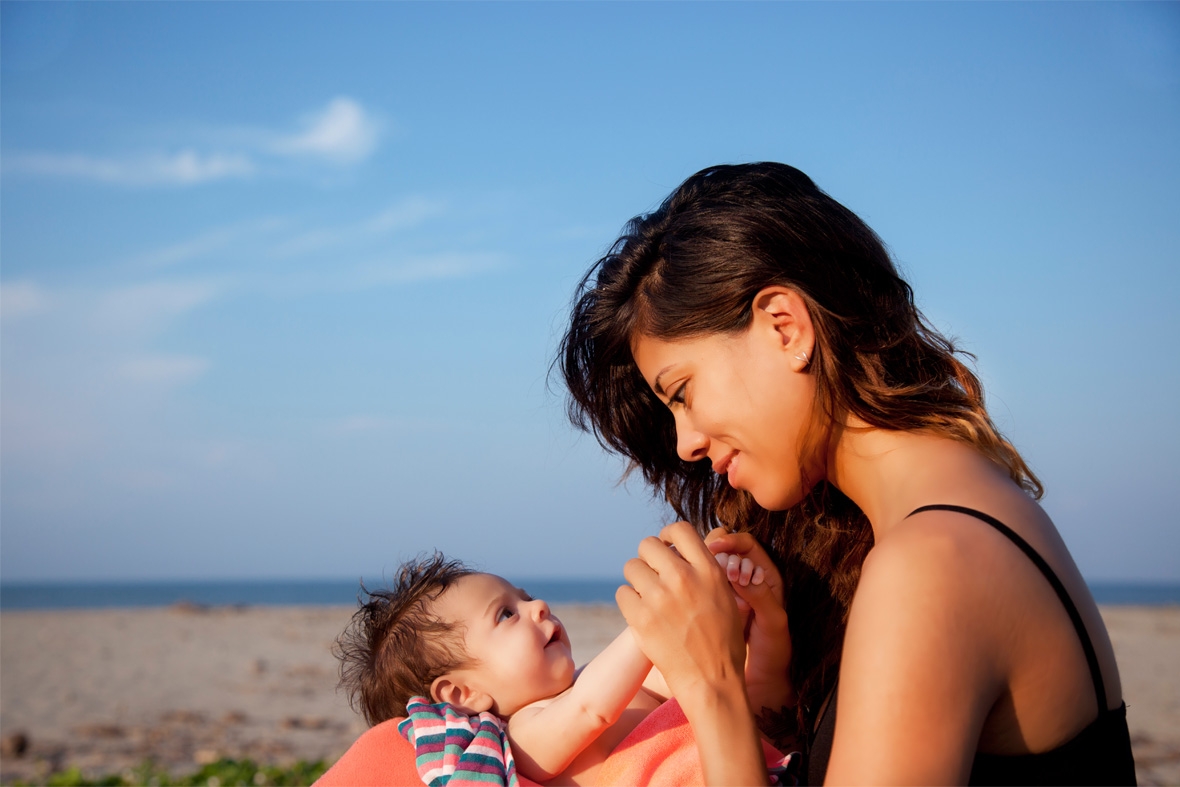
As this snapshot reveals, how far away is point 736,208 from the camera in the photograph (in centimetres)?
229

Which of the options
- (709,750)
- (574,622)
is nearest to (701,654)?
(709,750)

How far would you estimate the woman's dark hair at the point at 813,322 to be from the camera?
6.98ft

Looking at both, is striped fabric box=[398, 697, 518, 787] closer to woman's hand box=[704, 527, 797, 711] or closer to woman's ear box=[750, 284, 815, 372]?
woman's hand box=[704, 527, 797, 711]

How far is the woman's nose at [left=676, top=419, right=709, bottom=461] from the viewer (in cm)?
229

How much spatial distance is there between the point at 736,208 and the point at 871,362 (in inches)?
20.2

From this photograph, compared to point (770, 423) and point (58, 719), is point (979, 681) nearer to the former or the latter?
point (770, 423)

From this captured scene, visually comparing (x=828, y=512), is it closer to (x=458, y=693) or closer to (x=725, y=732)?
(x=725, y=732)

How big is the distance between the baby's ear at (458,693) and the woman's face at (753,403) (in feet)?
3.21

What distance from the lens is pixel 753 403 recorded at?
214 cm

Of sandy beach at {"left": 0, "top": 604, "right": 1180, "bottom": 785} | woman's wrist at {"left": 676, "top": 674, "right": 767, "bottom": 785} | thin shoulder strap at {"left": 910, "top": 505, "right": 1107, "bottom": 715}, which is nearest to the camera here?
thin shoulder strap at {"left": 910, "top": 505, "right": 1107, "bottom": 715}

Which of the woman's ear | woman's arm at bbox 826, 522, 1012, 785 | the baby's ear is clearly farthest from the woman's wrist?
the baby's ear

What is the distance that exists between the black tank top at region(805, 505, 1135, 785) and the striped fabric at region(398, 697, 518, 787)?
1110 millimetres

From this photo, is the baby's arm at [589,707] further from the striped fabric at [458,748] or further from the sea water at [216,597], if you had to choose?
the sea water at [216,597]

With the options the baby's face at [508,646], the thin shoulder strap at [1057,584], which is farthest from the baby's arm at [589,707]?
the thin shoulder strap at [1057,584]
